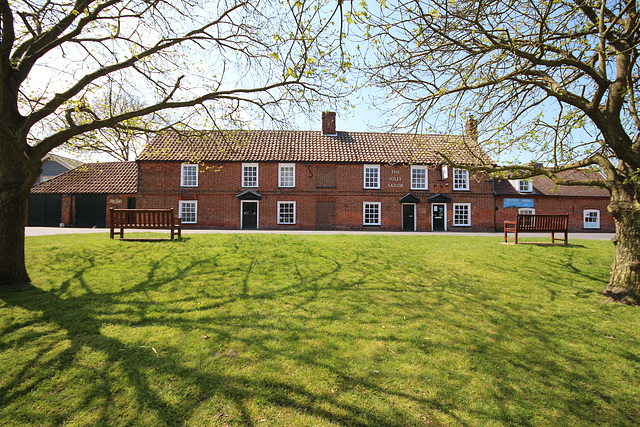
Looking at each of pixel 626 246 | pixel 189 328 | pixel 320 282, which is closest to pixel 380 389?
pixel 189 328

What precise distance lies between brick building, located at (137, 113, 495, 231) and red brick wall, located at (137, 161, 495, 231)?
2.7 inches

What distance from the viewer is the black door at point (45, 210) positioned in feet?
71.7

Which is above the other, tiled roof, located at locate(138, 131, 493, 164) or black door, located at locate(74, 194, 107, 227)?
tiled roof, located at locate(138, 131, 493, 164)

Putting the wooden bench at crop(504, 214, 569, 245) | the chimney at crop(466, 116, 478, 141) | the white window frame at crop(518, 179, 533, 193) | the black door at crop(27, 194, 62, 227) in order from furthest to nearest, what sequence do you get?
the white window frame at crop(518, 179, 533, 193)
the black door at crop(27, 194, 62, 227)
the wooden bench at crop(504, 214, 569, 245)
the chimney at crop(466, 116, 478, 141)

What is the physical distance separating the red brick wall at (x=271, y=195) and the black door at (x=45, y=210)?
6700 millimetres

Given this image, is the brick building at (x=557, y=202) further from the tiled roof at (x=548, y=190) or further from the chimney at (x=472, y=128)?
the chimney at (x=472, y=128)

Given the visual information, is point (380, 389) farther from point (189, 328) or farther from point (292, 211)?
point (292, 211)

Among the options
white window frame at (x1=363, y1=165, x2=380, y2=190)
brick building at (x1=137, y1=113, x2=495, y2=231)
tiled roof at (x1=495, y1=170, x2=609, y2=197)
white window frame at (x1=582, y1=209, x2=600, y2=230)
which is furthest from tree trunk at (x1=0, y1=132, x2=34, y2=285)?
white window frame at (x1=582, y1=209, x2=600, y2=230)

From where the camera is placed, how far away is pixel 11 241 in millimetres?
5859

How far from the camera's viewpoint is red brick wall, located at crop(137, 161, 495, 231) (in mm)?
20781

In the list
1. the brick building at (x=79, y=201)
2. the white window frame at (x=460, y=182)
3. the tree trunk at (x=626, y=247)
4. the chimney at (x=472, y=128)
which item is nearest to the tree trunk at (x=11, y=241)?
the chimney at (x=472, y=128)

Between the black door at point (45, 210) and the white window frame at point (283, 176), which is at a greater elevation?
the white window frame at point (283, 176)

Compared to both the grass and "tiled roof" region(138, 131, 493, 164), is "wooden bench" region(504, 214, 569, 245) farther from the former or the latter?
"tiled roof" region(138, 131, 493, 164)

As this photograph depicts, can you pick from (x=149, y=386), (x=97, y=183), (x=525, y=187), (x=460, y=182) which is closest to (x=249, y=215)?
(x=97, y=183)
